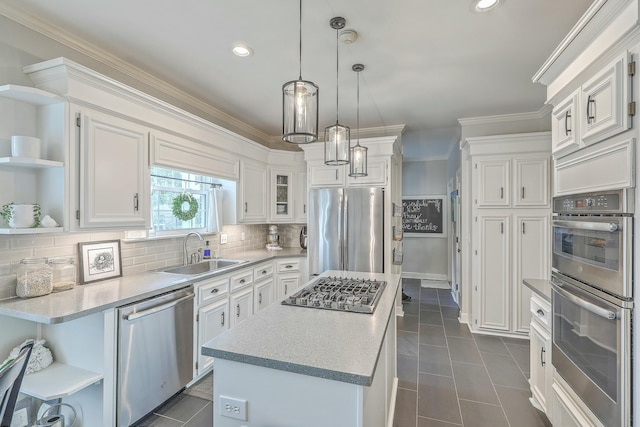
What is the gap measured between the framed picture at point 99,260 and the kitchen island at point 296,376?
1.57 m

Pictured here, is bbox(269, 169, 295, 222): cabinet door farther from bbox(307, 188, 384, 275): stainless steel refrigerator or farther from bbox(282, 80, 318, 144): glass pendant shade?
bbox(282, 80, 318, 144): glass pendant shade

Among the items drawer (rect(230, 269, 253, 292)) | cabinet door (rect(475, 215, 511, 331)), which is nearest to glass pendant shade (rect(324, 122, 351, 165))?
drawer (rect(230, 269, 253, 292))

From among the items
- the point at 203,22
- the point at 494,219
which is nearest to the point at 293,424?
the point at 203,22

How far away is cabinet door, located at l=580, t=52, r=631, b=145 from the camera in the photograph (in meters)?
1.20

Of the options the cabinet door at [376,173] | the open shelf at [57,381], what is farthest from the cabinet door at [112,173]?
the cabinet door at [376,173]

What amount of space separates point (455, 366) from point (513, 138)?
258 centimetres

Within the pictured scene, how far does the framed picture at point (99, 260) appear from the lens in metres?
2.21

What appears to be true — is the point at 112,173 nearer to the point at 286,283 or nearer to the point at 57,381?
the point at 57,381

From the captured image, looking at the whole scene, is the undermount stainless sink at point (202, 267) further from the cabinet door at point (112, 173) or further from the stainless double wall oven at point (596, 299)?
the stainless double wall oven at point (596, 299)

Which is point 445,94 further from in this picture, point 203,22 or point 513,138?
point 203,22

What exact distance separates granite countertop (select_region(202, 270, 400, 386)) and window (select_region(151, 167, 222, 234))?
6.29 ft

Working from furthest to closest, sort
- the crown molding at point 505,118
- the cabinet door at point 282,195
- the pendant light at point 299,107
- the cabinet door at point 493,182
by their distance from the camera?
the cabinet door at point 282,195 < the crown molding at point 505,118 < the cabinet door at point 493,182 < the pendant light at point 299,107

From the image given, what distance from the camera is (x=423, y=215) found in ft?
22.6

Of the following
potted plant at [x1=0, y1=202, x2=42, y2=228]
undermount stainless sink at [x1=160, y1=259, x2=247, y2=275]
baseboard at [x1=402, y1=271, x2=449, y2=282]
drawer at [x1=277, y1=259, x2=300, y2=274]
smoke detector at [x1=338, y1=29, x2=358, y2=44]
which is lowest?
baseboard at [x1=402, y1=271, x2=449, y2=282]
